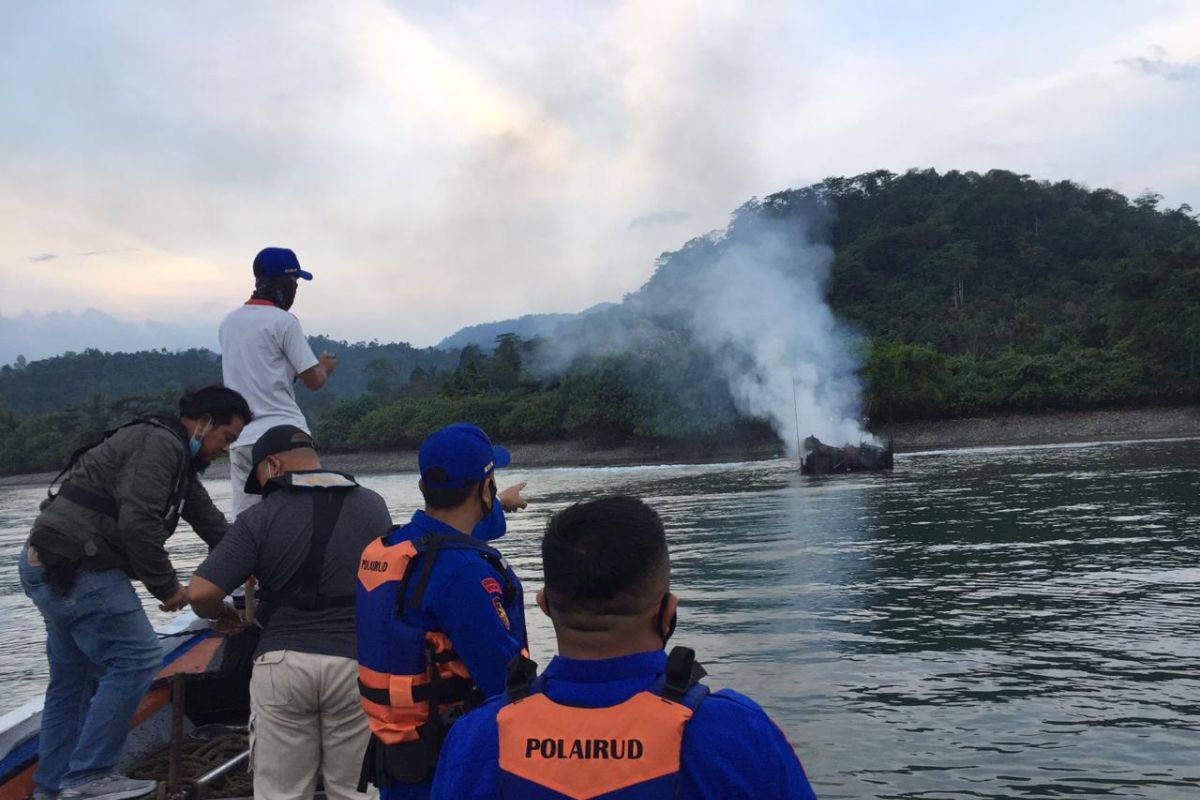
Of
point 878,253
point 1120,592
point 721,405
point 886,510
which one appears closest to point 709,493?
point 886,510

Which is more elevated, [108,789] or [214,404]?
[214,404]

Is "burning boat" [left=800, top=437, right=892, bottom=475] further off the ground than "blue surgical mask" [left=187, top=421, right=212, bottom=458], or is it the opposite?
"blue surgical mask" [left=187, top=421, right=212, bottom=458]

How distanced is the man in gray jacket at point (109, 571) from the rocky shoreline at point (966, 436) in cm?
5061

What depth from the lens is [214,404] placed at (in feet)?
17.5

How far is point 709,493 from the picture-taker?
36.8 metres

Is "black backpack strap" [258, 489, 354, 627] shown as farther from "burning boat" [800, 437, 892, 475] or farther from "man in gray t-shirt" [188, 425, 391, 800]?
"burning boat" [800, 437, 892, 475]

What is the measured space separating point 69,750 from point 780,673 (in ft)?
23.7

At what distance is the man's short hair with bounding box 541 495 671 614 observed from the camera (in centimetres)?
236

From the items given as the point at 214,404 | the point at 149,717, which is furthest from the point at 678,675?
the point at 149,717

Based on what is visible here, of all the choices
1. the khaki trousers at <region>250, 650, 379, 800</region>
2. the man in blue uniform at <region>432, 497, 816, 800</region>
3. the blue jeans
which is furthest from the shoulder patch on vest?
the blue jeans

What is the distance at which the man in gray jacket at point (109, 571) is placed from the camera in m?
5.10

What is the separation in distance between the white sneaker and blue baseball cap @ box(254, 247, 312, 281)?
301cm

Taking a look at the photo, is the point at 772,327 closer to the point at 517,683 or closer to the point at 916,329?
the point at 916,329

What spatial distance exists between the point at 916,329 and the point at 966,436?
22134 mm
